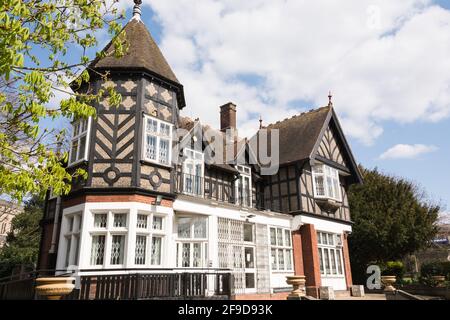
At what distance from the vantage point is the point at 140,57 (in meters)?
13.9

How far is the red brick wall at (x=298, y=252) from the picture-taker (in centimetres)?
1798

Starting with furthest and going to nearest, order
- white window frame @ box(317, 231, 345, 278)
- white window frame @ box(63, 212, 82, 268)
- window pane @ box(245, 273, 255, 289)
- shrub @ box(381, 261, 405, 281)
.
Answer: shrub @ box(381, 261, 405, 281), white window frame @ box(317, 231, 345, 278), window pane @ box(245, 273, 255, 289), white window frame @ box(63, 212, 82, 268)

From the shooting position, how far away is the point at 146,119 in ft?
43.1

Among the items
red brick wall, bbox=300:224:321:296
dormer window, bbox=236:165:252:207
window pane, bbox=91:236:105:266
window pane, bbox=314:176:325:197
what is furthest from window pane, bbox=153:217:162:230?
window pane, bbox=314:176:325:197

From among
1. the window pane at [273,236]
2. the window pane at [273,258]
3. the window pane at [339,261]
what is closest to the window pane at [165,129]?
the window pane at [273,236]

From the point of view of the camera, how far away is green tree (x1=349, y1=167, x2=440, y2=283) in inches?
1089

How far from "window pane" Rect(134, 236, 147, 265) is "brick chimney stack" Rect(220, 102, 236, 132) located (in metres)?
12.1

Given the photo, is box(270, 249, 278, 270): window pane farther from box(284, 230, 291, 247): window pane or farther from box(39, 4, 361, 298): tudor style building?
box(284, 230, 291, 247): window pane

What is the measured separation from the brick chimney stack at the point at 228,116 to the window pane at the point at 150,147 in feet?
33.0

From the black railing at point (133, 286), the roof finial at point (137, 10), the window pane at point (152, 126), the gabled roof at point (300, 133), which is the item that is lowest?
the black railing at point (133, 286)

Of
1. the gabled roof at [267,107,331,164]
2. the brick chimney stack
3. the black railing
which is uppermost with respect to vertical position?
the brick chimney stack

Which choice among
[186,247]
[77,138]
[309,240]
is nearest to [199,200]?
[186,247]

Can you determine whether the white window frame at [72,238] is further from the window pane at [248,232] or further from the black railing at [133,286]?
the window pane at [248,232]

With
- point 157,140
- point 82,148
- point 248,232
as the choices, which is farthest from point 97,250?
point 248,232
